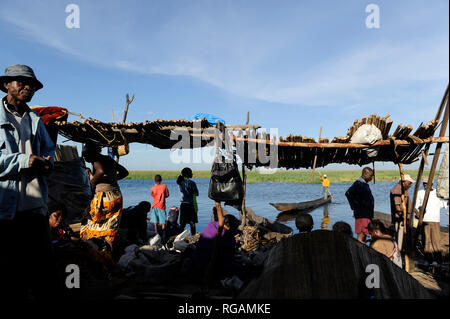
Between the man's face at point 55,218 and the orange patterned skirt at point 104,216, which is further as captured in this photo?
the orange patterned skirt at point 104,216

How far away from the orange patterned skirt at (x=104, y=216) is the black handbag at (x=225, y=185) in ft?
6.13

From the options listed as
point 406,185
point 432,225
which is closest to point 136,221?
point 406,185

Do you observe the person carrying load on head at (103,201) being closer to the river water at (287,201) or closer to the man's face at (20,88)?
the man's face at (20,88)

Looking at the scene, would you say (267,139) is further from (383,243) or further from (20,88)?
(20,88)

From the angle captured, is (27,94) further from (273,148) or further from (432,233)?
(432,233)

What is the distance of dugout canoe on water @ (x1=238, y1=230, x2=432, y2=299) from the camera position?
5.14 feet

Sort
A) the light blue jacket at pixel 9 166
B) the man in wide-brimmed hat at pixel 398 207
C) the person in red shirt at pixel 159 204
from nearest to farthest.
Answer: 1. the light blue jacket at pixel 9 166
2. the man in wide-brimmed hat at pixel 398 207
3. the person in red shirt at pixel 159 204

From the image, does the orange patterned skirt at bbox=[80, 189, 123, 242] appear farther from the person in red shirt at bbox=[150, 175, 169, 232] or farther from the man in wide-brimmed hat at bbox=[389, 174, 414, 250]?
the man in wide-brimmed hat at bbox=[389, 174, 414, 250]

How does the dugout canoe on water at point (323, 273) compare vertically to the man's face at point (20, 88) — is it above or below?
below

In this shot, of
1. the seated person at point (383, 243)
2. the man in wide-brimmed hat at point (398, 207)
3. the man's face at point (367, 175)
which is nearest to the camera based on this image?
the seated person at point (383, 243)

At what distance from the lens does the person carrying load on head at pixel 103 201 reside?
447 cm

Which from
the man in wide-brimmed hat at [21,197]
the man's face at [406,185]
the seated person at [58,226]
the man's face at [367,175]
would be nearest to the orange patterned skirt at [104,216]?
the seated person at [58,226]

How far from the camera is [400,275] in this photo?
2074mm
